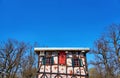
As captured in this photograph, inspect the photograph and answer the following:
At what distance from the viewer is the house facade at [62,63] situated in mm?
16409

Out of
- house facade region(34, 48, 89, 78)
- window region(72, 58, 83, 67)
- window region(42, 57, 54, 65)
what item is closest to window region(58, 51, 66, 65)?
house facade region(34, 48, 89, 78)

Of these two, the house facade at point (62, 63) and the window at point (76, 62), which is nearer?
the house facade at point (62, 63)

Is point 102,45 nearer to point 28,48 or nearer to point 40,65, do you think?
point 40,65

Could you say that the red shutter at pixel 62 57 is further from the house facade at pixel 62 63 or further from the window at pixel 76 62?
the window at pixel 76 62

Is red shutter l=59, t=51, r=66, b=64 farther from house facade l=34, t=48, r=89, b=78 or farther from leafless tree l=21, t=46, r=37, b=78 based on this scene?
leafless tree l=21, t=46, r=37, b=78

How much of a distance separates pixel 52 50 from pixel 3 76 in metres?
8.88

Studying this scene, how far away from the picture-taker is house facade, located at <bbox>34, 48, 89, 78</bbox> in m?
16.4

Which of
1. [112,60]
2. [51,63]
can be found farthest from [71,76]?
[112,60]

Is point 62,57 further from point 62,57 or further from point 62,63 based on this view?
point 62,63

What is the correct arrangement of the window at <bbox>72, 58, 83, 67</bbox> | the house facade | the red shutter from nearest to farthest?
the house facade, the window at <bbox>72, 58, 83, 67</bbox>, the red shutter

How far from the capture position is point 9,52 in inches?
890

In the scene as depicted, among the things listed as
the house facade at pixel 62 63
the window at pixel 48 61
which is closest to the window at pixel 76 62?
the house facade at pixel 62 63

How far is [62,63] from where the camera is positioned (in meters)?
16.8

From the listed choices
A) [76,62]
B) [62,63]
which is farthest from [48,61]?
[76,62]
